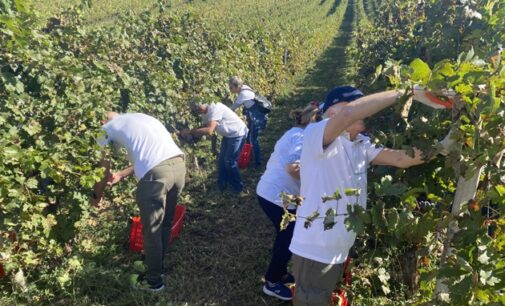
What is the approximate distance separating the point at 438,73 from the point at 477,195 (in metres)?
0.65

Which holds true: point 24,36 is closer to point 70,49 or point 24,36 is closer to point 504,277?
point 70,49

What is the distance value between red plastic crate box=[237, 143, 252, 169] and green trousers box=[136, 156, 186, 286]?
3081mm

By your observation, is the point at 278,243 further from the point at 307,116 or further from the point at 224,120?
the point at 224,120

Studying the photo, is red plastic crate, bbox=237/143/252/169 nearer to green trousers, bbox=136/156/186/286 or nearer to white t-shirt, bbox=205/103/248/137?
white t-shirt, bbox=205/103/248/137

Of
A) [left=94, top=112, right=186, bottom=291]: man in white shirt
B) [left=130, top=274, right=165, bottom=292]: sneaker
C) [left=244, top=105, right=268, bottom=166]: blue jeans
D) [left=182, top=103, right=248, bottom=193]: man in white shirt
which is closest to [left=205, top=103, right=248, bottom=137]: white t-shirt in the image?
[left=182, top=103, right=248, bottom=193]: man in white shirt

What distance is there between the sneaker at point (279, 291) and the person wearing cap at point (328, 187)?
1.17m

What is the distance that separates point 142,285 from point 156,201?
0.77m

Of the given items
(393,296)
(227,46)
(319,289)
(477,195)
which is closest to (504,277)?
(477,195)

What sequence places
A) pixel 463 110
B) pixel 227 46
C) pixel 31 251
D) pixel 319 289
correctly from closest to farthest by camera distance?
pixel 463 110
pixel 319 289
pixel 31 251
pixel 227 46

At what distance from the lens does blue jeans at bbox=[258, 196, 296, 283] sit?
139 inches

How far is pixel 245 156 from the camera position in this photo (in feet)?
23.0

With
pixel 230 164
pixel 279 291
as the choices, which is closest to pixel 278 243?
pixel 279 291

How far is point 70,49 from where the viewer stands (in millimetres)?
4801

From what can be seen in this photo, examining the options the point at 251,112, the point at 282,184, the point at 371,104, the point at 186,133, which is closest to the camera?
the point at 371,104
